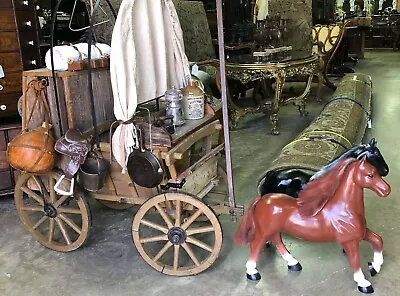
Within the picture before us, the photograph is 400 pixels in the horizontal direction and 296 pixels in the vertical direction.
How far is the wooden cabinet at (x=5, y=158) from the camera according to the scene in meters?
3.05

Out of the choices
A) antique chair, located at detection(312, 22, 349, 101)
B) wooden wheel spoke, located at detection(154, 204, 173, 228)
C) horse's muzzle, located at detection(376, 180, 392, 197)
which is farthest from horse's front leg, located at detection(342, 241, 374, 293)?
antique chair, located at detection(312, 22, 349, 101)

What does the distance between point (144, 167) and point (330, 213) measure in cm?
85

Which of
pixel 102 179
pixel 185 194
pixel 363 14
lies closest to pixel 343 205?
pixel 185 194

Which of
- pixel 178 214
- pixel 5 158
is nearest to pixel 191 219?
pixel 178 214

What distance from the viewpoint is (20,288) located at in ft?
7.19

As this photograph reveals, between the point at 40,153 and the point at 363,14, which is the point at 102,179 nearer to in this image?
the point at 40,153

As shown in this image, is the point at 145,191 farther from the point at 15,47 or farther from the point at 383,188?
the point at 15,47

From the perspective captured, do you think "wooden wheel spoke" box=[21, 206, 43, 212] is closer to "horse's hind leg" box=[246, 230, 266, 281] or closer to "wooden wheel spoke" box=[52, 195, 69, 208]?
"wooden wheel spoke" box=[52, 195, 69, 208]

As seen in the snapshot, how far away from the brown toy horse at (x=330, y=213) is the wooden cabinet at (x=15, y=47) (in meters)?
2.03

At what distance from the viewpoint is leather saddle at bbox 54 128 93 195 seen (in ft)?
7.22

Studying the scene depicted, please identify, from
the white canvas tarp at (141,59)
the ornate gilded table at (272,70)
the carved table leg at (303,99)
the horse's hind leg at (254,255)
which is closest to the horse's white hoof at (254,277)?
the horse's hind leg at (254,255)

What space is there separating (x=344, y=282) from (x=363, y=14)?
10.9 metres

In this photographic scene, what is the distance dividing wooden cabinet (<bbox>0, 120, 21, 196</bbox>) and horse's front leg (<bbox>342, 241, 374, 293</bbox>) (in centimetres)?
218

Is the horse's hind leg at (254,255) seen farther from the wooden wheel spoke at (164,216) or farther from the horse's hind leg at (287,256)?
the wooden wheel spoke at (164,216)
